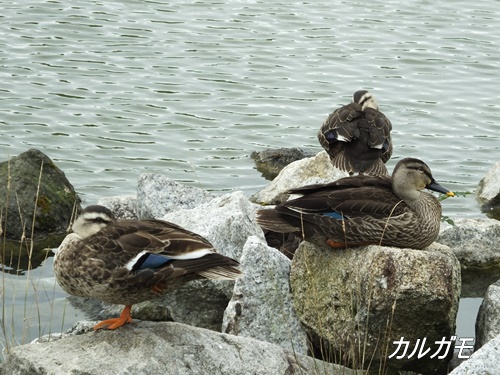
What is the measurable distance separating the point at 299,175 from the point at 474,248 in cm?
217

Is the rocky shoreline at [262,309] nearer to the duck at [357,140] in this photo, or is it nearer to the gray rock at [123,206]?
the gray rock at [123,206]

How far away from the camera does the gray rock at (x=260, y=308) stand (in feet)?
25.6

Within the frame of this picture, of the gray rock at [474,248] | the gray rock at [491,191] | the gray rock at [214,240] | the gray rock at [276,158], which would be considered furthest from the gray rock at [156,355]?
the gray rock at [276,158]

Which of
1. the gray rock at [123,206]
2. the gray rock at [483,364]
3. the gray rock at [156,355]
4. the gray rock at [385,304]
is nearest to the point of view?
the gray rock at [483,364]

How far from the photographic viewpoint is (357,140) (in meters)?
10.7

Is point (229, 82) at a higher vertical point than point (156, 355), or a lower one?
lower

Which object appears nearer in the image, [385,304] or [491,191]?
[385,304]

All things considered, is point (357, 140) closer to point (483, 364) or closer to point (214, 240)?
point (214, 240)

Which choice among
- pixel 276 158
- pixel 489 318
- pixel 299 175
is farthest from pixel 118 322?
pixel 276 158

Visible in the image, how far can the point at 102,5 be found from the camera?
19.1m

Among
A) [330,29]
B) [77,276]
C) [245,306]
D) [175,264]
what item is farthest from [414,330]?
[330,29]

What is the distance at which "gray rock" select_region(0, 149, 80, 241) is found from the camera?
413 inches

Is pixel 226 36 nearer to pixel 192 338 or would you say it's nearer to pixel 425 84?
pixel 425 84

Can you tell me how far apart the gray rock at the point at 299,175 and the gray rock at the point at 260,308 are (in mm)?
3166
